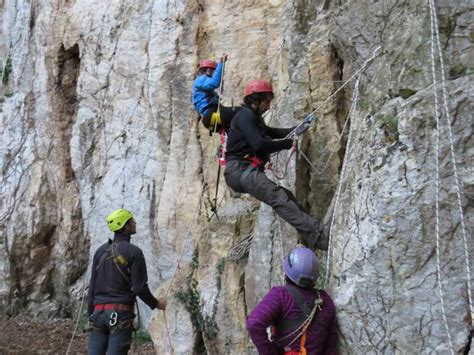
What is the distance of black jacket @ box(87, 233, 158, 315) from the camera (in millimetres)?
6484

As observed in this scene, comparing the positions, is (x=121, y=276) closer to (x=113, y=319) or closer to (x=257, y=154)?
(x=113, y=319)

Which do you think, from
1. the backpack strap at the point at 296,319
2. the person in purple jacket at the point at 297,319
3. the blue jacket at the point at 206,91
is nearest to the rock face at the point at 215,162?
the person in purple jacket at the point at 297,319

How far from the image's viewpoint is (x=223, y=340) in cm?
762

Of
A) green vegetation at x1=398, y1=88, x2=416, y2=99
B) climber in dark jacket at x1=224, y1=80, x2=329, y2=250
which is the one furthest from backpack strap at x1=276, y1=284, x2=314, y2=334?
green vegetation at x1=398, y1=88, x2=416, y2=99

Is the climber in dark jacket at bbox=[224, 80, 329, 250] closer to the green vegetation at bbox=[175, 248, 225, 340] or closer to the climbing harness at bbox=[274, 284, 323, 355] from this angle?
the climbing harness at bbox=[274, 284, 323, 355]

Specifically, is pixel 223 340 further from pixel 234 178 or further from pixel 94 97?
pixel 94 97

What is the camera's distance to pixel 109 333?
6.69m

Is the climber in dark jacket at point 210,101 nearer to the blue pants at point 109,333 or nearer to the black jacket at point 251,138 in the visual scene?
the black jacket at point 251,138

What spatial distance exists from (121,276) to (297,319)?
9.06 feet

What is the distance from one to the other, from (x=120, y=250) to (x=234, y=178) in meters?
1.53

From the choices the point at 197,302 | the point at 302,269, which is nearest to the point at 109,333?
the point at 197,302

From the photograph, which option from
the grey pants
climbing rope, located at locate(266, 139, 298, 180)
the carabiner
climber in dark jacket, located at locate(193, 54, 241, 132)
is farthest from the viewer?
climber in dark jacket, located at locate(193, 54, 241, 132)

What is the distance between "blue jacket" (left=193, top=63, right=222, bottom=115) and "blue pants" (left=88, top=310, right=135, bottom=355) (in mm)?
3085

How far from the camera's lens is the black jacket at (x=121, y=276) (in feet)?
21.3
